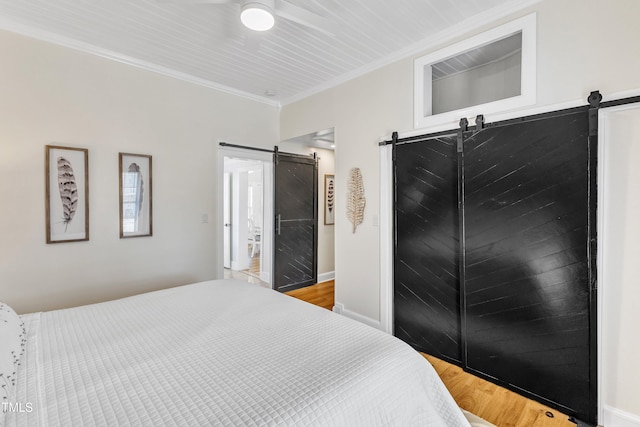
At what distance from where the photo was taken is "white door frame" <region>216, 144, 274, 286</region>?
356 centimetres

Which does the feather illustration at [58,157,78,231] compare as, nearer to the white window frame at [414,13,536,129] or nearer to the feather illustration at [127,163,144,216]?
the feather illustration at [127,163,144,216]

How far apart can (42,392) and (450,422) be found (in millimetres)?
1504

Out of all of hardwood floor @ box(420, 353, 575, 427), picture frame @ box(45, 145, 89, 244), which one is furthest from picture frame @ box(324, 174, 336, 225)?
picture frame @ box(45, 145, 89, 244)

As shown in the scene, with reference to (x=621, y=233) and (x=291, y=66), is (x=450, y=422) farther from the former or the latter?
(x=291, y=66)

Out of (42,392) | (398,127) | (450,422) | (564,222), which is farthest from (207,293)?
(564,222)

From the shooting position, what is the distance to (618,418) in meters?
1.74

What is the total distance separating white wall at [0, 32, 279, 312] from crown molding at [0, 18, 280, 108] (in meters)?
0.05

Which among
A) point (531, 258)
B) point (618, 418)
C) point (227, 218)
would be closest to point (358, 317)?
point (531, 258)

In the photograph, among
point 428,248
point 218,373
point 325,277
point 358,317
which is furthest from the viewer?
point 325,277

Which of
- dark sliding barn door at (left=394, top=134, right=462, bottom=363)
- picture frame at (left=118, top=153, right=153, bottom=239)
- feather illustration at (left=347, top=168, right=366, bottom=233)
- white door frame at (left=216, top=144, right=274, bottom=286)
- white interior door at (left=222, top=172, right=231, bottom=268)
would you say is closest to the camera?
dark sliding barn door at (left=394, top=134, right=462, bottom=363)

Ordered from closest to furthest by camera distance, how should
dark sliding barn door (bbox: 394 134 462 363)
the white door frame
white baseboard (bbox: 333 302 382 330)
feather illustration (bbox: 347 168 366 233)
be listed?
dark sliding barn door (bbox: 394 134 462 363) < white baseboard (bbox: 333 302 382 330) < feather illustration (bbox: 347 168 366 233) < the white door frame

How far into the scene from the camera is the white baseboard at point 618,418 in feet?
5.58

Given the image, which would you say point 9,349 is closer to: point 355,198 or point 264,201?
point 355,198

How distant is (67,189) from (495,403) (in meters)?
3.78
